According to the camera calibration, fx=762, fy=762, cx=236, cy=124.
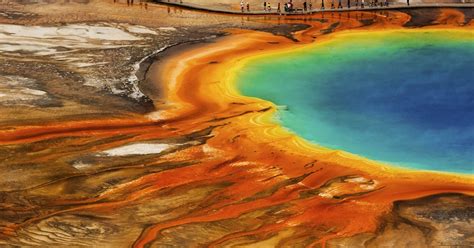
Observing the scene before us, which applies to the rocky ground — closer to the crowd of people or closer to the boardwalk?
the boardwalk

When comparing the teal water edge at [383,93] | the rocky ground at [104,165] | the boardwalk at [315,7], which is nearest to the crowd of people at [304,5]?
the boardwalk at [315,7]

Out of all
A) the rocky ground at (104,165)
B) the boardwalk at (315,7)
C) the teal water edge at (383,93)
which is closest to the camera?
the rocky ground at (104,165)

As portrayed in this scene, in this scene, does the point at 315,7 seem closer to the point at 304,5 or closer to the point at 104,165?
the point at 304,5

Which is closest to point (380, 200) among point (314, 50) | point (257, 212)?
point (257, 212)

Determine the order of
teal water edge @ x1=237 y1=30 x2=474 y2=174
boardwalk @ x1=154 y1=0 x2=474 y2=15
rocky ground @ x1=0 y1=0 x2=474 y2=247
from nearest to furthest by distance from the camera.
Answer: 1. rocky ground @ x1=0 y1=0 x2=474 y2=247
2. teal water edge @ x1=237 y1=30 x2=474 y2=174
3. boardwalk @ x1=154 y1=0 x2=474 y2=15

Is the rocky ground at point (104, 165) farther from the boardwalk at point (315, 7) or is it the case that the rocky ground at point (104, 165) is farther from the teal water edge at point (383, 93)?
the boardwalk at point (315, 7)

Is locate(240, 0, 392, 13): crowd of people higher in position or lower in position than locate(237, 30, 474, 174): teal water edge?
higher

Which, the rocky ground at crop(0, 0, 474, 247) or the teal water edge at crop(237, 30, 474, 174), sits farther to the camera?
the teal water edge at crop(237, 30, 474, 174)

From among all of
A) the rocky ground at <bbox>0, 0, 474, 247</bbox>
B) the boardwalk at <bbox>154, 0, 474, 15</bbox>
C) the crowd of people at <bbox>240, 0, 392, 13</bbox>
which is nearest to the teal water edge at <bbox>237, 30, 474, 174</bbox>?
the rocky ground at <bbox>0, 0, 474, 247</bbox>

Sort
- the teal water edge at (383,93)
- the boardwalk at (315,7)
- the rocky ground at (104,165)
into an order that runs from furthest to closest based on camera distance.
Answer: the boardwalk at (315,7)
the teal water edge at (383,93)
the rocky ground at (104,165)
